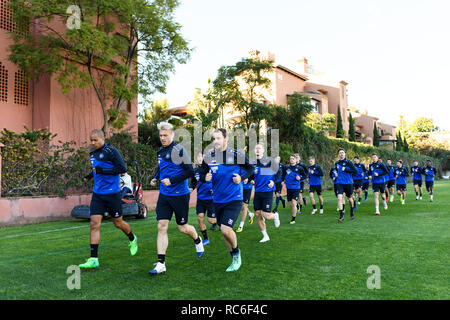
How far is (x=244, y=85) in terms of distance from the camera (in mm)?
24422

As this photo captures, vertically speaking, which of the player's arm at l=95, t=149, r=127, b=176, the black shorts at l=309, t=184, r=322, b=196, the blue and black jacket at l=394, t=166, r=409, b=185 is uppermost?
the player's arm at l=95, t=149, r=127, b=176

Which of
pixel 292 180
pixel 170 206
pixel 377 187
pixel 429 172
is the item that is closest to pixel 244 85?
pixel 429 172

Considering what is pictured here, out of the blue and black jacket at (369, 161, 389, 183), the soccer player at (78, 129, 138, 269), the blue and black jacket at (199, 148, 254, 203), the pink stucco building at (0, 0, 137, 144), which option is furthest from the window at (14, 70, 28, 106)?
the blue and black jacket at (369, 161, 389, 183)

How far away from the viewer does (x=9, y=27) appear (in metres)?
16.2

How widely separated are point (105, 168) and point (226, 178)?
6.59ft

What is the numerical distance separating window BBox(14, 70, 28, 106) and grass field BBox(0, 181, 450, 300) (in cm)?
941

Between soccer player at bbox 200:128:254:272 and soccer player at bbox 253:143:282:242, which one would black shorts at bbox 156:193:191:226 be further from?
soccer player at bbox 253:143:282:242

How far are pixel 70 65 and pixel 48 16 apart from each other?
202 centimetres

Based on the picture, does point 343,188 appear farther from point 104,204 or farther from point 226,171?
point 104,204

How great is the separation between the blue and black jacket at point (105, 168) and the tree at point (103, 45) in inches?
376

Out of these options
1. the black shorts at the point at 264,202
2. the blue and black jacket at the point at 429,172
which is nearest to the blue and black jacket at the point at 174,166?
the black shorts at the point at 264,202

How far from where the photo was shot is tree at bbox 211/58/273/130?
77.5ft

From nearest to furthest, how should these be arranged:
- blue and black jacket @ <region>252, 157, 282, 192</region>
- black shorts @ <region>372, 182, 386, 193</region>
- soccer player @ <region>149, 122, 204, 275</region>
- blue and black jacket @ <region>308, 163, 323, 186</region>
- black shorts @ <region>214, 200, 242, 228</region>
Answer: black shorts @ <region>214, 200, 242, 228</region>
soccer player @ <region>149, 122, 204, 275</region>
blue and black jacket @ <region>252, 157, 282, 192</region>
black shorts @ <region>372, 182, 386, 193</region>
blue and black jacket @ <region>308, 163, 323, 186</region>

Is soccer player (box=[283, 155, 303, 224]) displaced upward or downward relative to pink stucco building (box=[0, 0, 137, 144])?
downward
